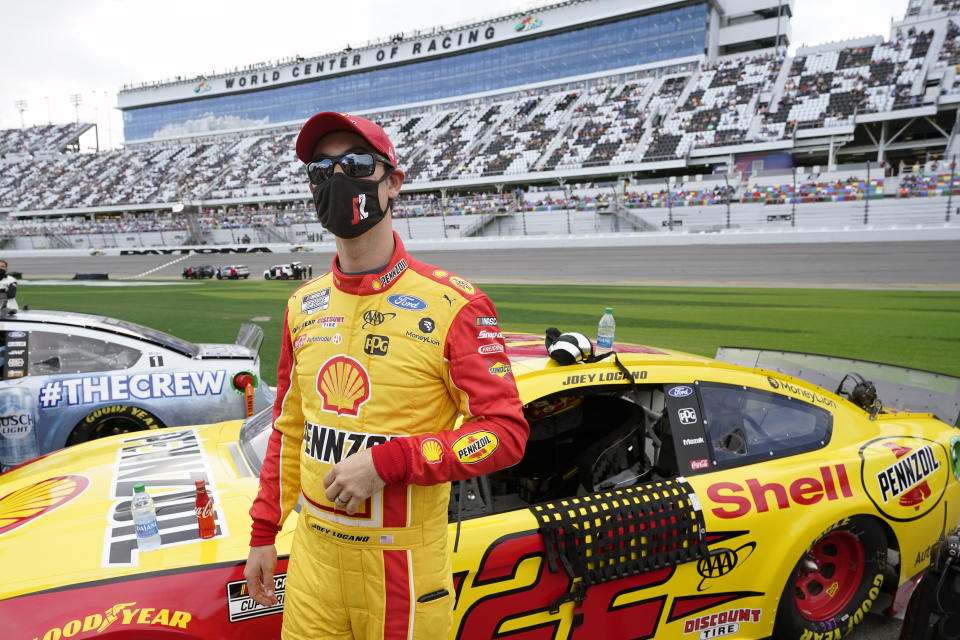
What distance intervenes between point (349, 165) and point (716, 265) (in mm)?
24614

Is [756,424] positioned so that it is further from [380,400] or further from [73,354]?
[73,354]

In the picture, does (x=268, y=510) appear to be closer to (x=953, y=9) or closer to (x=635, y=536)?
(x=635, y=536)

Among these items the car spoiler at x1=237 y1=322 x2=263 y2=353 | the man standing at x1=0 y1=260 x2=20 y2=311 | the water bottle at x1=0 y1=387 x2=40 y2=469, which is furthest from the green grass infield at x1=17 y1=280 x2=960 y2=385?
the water bottle at x1=0 y1=387 x2=40 y2=469

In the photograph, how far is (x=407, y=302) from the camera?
1470 mm

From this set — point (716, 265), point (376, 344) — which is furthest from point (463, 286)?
point (716, 265)

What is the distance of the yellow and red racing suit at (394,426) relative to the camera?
1410 mm

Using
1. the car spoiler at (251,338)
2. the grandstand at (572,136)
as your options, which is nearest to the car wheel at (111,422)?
the car spoiler at (251,338)

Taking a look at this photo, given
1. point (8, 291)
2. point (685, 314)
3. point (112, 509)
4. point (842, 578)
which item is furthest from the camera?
point (685, 314)

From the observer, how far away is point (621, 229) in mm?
32719

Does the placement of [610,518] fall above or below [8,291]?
below

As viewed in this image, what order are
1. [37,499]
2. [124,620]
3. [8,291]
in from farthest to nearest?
[8,291], [37,499], [124,620]

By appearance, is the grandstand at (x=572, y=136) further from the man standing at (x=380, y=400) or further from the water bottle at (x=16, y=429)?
the man standing at (x=380, y=400)

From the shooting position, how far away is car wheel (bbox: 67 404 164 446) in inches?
171

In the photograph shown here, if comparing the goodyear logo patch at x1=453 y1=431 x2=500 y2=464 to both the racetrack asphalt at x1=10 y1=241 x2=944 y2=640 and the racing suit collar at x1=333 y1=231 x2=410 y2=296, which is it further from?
the racetrack asphalt at x1=10 y1=241 x2=944 y2=640
